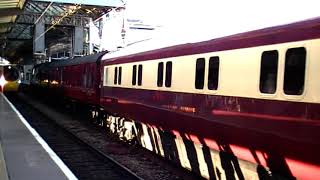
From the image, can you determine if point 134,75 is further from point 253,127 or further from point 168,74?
point 253,127

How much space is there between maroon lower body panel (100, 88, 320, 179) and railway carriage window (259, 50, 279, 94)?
175 millimetres

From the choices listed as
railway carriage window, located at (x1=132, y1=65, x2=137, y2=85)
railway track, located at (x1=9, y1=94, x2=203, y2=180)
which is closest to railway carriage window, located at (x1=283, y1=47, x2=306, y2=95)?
railway track, located at (x1=9, y1=94, x2=203, y2=180)

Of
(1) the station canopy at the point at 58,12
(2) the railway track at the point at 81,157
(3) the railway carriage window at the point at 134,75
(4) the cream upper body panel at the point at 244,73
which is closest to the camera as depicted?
(4) the cream upper body panel at the point at 244,73

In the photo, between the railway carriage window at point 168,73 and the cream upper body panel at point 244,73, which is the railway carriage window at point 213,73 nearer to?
the cream upper body panel at point 244,73

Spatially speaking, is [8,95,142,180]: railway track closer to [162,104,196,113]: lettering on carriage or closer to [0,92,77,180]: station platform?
[0,92,77,180]: station platform

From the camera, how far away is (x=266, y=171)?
26.3 ft

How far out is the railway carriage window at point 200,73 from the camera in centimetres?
974

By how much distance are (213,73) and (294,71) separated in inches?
98.5

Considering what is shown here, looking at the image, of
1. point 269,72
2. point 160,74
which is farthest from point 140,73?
point 269,72

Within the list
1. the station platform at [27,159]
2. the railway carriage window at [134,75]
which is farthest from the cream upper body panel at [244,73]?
the station platform at [27,159]

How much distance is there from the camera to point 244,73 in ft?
26.5

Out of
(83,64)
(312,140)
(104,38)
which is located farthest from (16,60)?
(312,140)

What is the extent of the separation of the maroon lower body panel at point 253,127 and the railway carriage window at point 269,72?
0.18 m

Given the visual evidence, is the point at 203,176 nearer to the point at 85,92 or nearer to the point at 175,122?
the point at 175,122
